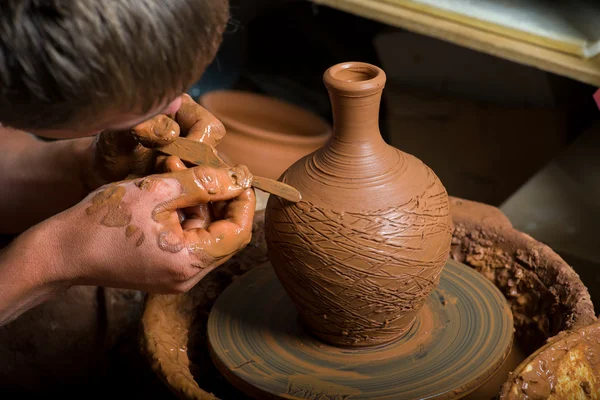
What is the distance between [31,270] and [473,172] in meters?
2.46

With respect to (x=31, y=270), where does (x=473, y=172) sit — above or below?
below

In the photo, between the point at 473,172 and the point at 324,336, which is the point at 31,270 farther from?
the point at 473,172

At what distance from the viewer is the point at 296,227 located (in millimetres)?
1490

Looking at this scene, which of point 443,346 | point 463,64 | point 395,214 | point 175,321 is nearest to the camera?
point 395,214

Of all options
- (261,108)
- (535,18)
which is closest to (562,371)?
(535,18)

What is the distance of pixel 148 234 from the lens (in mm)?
1322

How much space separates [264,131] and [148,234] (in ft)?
4.73

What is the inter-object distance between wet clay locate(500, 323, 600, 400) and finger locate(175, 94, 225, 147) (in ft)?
2.87

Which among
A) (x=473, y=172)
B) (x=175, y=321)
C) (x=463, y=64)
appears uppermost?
(x=463, y=64)

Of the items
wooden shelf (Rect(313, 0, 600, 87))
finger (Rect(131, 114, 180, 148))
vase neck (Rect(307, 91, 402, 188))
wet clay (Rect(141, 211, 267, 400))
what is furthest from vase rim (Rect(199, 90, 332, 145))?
finger (Rect(131, 114, 180, 148))

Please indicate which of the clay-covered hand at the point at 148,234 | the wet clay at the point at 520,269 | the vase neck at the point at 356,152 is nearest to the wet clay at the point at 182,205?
the clay-covered hand at the point at 148,234

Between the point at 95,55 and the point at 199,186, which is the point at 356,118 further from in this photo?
the point at 95,55

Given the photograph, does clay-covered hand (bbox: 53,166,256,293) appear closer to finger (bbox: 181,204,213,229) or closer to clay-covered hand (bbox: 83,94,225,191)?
finger (bbox: 181,204,213,229)

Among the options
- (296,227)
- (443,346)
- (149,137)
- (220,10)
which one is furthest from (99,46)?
(443,346)
